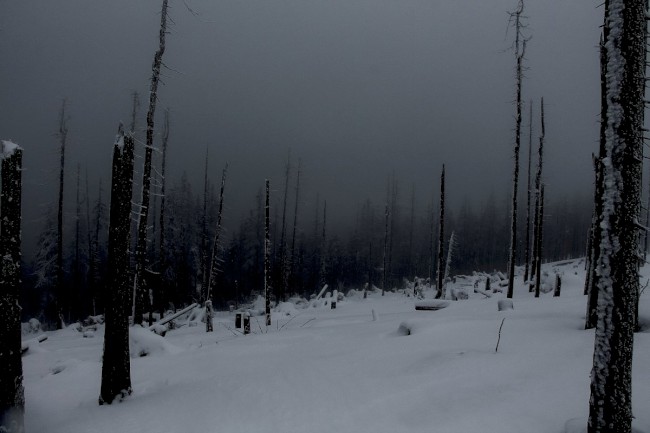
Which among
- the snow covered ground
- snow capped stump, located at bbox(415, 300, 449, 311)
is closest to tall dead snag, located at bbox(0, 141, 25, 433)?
the snow covered ground

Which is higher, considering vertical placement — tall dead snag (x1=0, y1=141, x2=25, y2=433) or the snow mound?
tall dead snag (x1=0, y1=141, x2=25, y2=433)

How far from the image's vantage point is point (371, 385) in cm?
593

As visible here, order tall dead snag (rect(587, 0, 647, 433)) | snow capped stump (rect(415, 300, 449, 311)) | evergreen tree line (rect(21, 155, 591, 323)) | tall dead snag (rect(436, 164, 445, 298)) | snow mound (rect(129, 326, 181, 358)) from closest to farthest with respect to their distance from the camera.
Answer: tall dead snag (rect(587, 0, 647, 433)) < snow mound (rect(129, 326, 181, 358)) < snow capped stump (rect(415, 300, 449, 311)) < tall dead snag (rect(436, 164, 445, 298)) < evergreen tree line (rect(21, 155, 591, 323))

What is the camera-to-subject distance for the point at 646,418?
403cm

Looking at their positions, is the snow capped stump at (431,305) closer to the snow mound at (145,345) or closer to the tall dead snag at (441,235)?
the tall dead snag at (441,235)

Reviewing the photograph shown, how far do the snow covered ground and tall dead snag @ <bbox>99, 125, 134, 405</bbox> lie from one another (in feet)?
1.20

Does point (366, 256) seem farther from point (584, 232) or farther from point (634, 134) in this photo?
point (634, 134)

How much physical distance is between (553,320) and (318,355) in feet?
18.0

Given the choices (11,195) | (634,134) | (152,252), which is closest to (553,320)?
(634,134)

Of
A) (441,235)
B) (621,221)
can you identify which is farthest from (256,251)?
(621,221)

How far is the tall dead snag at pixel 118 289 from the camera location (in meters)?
6.34

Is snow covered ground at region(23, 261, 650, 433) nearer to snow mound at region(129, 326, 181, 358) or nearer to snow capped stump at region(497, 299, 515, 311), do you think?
snow mound at region(129, 326, 181, 358)

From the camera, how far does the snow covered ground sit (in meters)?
4.62

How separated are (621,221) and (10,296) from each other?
7.74 m
